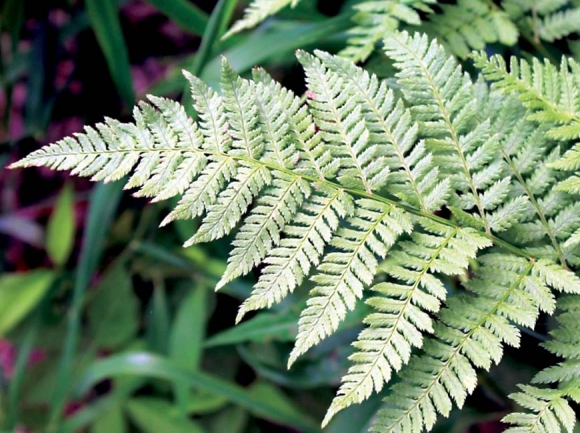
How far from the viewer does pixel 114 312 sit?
4.24ft

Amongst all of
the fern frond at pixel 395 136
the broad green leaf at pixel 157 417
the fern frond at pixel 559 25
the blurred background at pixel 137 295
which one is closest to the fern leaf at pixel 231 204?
the fern frond at pixel 395 136

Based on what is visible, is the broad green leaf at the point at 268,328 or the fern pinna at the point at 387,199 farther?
the broad green leaf at the point at 268,328

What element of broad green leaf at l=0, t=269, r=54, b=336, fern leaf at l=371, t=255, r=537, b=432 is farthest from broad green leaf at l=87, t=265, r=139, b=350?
fern leaf at l=371, t=255, r=537, b=432

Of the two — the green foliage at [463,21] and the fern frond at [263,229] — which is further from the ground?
the green foliage at [463,21]

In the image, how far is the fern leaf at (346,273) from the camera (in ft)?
1.75

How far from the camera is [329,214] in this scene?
0.57 meters

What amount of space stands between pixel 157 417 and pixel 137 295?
0.29 m

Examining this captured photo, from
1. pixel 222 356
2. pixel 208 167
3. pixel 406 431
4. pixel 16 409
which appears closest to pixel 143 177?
pixel 208 167

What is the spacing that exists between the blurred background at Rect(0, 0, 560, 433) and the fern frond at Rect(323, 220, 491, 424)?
306 mm

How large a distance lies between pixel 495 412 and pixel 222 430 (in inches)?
22.9

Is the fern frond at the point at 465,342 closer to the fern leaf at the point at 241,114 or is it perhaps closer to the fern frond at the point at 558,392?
the fern frond at the point at 558,392

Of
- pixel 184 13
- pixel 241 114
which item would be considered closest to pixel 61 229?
pixel 184 13

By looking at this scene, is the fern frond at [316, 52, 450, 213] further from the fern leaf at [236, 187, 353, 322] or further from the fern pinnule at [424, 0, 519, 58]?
the fern pinnule at [424, 0, 519, 58]

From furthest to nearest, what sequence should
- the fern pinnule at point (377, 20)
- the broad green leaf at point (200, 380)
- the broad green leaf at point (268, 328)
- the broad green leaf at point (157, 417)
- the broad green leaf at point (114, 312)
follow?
the broad green leaf at point (114, 312) → the broad green leaf at point (157, 417) → the broad green leaf at point (200, 380) → the broad green leaf at point (268, 328) → the fern pinnule at point (377, 20)
